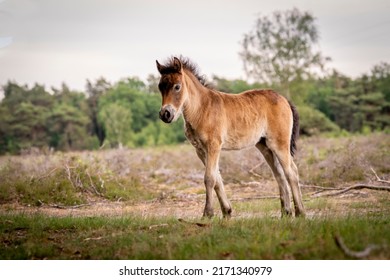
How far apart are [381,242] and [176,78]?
4070 mm

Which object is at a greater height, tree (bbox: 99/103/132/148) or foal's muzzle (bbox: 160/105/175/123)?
foal's muzzle (bbox: 160/105/175/123)

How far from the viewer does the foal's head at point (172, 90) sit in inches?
298

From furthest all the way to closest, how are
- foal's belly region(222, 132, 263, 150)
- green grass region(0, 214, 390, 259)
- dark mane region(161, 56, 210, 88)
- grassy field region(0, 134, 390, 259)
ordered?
foal's belly region(222, 132, 263, 150), dark mane region(161, 56, 210, 88), grassy field region(0, 134, 390, 259), green grass region(0, 214, 390, 259)

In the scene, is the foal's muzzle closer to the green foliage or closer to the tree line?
the tree line

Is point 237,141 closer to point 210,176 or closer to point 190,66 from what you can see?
point 210,176

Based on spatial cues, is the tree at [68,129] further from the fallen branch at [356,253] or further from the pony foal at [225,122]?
the fallen branch at [356,253]

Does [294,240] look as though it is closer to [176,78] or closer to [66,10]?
[176,78]

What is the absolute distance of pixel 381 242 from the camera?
529 centimetres

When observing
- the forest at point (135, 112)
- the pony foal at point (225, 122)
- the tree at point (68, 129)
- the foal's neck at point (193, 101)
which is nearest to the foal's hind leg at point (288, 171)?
the pony foal at point (225, 122)

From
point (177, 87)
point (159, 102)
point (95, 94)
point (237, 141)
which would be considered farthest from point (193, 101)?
point (95, 94)

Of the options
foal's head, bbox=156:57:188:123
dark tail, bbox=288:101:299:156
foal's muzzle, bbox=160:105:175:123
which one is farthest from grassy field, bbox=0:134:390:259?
foal's head, bbox=156:57:188:123

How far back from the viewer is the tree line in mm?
27425

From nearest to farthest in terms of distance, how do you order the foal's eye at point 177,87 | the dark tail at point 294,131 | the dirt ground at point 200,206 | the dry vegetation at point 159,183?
the foal's eye at point 177,87 < the dirt ground at point 200,206 < the dark tail at point 294,131 < the dry vegetation at point 159,183

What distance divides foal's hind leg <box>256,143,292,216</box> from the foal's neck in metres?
1.65
